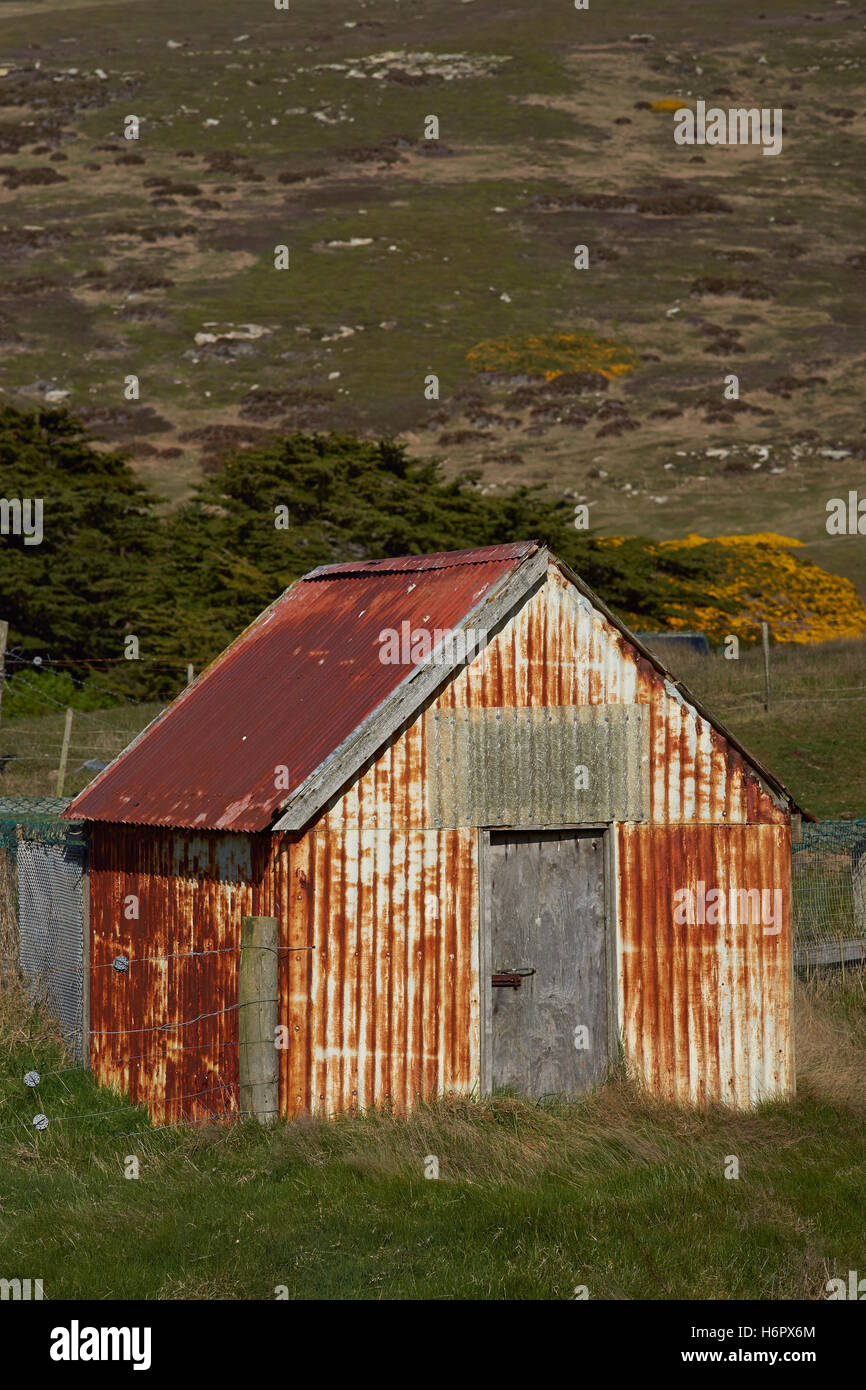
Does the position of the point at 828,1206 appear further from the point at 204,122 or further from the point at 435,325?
the point at 204,122

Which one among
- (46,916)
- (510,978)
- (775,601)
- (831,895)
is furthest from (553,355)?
(510,978)

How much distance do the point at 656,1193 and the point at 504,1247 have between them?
1290 mm

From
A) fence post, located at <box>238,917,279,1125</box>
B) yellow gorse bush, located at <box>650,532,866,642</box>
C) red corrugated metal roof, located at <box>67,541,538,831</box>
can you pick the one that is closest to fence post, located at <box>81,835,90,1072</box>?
red corrugated metal roof, located at <box>67,541,538,831</box>

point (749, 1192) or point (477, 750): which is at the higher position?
point (477, 750)

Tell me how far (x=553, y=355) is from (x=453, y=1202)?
68106 mm

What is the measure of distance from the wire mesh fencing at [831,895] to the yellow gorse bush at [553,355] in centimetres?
5656

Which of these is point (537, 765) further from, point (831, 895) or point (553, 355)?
point (553, 355)

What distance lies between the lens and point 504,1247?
888 centimetres

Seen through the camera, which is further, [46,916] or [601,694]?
[46,916]

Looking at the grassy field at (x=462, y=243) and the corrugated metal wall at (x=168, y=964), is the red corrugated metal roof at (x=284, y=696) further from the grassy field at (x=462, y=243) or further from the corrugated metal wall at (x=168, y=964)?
the grassy field at (x=462, y=243)

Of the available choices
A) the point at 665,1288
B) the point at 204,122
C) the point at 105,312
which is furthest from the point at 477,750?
the point at 204,122

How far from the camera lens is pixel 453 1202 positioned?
31.1ft

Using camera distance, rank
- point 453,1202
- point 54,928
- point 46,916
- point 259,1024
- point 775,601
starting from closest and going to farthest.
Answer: point 453,1202
point 259,1024
point 54,928
point 46,916
point 775,601
